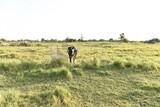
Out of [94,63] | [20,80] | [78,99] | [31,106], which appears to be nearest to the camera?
[31,106]

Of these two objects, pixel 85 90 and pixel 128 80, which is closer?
pixel 85 90

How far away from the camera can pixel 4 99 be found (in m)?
16.4

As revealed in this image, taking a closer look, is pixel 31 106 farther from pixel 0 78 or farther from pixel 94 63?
pixel 94 63

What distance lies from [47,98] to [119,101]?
3034 mm

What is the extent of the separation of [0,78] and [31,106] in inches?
154

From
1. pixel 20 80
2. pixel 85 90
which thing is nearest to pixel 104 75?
pixel 85 90

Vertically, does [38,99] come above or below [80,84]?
below

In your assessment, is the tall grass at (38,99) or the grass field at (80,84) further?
the grass field at (80,84)

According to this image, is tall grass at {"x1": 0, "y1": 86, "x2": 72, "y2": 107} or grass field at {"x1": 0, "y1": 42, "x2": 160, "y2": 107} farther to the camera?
grass field at {"x1": 0, "y1": 42, "x2": 160, "y2": 107}

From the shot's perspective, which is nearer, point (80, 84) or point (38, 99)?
point (38, 99)

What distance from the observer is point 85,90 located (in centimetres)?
1836

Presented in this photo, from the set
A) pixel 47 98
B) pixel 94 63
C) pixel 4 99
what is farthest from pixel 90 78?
pixel 4 99

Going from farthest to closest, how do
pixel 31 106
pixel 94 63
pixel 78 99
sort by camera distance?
pixel 94 63
pixel 78 99
pixel 31 106

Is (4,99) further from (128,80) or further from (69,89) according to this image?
(128,80)
